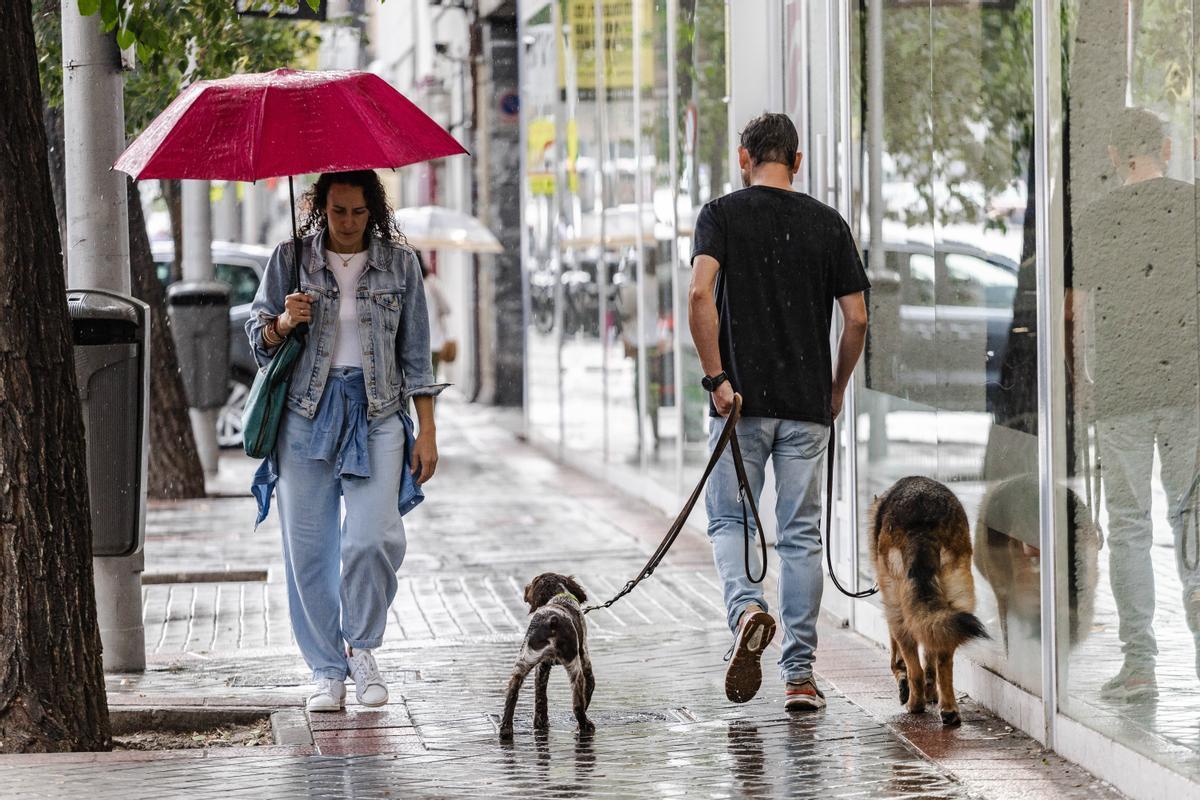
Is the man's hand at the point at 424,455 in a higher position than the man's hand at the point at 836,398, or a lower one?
lower

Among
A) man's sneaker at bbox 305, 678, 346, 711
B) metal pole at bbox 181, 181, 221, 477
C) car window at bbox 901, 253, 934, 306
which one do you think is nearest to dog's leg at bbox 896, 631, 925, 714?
car window at bbox 901, 253, 934, 306

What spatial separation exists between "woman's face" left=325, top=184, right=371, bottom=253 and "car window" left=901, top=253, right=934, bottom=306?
206cm

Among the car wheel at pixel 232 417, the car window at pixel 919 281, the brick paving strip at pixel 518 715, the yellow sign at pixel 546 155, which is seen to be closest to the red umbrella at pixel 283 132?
the brick paving strip at pixel 518 715

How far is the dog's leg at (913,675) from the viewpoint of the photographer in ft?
19.8

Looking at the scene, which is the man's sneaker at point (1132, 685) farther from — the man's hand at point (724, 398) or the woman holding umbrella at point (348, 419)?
the woman holding umbrella at point (348, 419)

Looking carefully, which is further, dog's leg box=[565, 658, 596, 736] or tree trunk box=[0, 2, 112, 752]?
dog's leg box=[565, 658, 596, 736]

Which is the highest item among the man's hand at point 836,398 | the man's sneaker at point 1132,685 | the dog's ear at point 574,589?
the man's hand at point 836,398

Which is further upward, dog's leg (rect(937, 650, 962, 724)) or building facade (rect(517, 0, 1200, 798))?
building facade (rect(517, 0, 1200, 798))

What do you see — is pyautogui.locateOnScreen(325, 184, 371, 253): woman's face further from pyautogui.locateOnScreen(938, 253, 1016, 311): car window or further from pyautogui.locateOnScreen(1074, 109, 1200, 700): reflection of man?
pyautogui.locateOnScreen(1074, 109, 1200, 700): reflection of man

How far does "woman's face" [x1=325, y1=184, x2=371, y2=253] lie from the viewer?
6191mm

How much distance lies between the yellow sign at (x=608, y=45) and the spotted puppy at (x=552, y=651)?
290 inches

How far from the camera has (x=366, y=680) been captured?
20.9ft

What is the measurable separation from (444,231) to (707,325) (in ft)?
42.0

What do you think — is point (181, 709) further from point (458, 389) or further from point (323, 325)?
point (458, 389)
